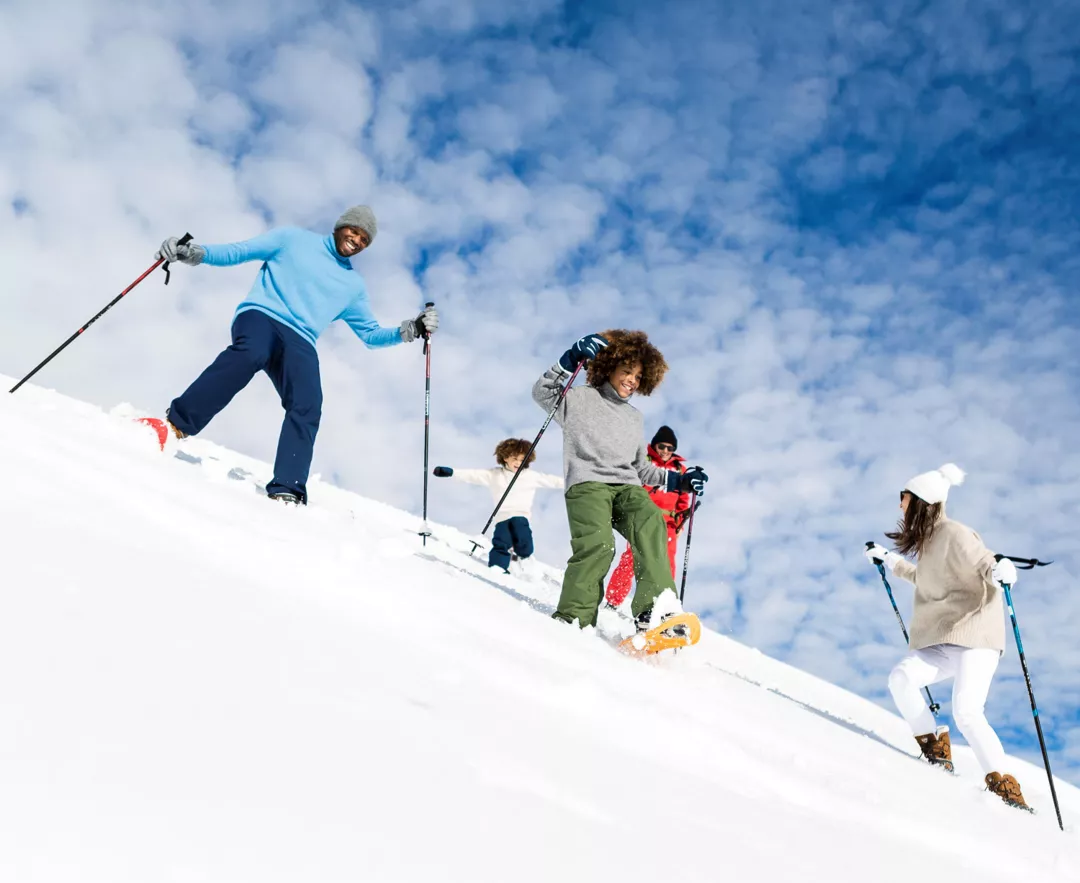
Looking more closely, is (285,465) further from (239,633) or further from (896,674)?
(896,674)

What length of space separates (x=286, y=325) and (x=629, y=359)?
2613mm

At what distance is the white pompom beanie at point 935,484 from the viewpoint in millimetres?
5723

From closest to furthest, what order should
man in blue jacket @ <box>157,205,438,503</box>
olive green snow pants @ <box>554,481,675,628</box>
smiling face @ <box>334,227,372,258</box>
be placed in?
olive green snow pants @ <box>554,481,675,628</box>, man in blue jacket @ <box>157,205,438,503</box>, smiling face @ <box>334,227,372,258</box>

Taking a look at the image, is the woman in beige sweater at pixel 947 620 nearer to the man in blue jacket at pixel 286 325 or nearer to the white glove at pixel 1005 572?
the white glove at pixel 1005 572

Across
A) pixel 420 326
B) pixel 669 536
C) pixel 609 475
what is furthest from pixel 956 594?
pixel 420 326

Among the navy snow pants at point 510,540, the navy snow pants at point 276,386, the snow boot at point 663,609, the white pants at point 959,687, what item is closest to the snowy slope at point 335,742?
the snow boot at point 663,609

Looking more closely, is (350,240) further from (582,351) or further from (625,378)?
(625,378)

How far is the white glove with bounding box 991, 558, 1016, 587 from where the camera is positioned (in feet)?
16.8

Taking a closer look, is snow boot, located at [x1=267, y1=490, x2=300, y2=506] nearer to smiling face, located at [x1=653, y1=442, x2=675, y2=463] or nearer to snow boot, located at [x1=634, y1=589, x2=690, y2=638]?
snow boot, located at [x1=634, y1=589, x2=690, y2=638]

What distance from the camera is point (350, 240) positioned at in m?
5.91

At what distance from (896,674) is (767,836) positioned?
4342 mm

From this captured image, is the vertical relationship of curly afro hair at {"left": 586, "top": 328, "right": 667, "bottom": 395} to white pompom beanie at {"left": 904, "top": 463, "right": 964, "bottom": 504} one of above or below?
above

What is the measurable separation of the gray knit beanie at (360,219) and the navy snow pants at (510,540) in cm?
469

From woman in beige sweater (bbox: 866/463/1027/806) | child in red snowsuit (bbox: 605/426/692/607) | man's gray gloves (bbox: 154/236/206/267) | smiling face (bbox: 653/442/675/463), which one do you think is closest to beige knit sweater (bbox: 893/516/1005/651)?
woman in beige sweater (bbox: 866/463/1027/806)
